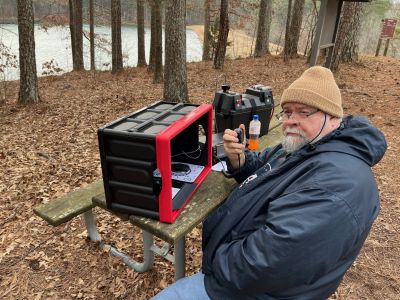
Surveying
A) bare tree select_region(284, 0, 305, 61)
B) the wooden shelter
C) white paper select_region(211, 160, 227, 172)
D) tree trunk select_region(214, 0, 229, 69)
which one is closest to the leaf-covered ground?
white paper select_region(211, 160, 227, 172)

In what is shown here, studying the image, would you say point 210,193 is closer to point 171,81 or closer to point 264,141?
point 264,141

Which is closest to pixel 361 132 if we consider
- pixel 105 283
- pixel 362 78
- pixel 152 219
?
pixel 152 219

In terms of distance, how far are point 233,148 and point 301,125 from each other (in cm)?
64

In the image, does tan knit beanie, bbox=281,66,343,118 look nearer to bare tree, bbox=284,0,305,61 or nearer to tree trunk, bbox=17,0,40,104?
tree trunk, bbox=17,0,40,104

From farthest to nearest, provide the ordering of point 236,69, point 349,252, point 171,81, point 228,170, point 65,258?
point 236,69 < point 171,81 < point 65,258 < point 228,170 < point 349,252

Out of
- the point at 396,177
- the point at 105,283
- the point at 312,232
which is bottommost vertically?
the point at 105,283

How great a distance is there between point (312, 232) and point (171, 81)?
6510 mm

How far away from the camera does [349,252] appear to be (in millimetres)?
1621

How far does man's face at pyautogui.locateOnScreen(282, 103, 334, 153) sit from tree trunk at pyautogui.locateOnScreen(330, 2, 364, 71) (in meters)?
7.49

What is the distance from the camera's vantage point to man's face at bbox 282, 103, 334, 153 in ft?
6.20

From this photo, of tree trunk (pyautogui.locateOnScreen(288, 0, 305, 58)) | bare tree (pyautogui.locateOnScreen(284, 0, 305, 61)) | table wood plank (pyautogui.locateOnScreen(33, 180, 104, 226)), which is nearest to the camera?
table wood plank (pyautogui.locateOnScreen(33, 180, 104, 226))

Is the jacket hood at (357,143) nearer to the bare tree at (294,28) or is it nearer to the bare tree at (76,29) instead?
the bare tree at (294,28)

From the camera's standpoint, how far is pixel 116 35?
1477cm

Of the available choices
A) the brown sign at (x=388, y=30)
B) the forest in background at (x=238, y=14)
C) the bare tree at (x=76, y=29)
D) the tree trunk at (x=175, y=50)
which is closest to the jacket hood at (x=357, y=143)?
the tree trunk at (x=175, y=50)
